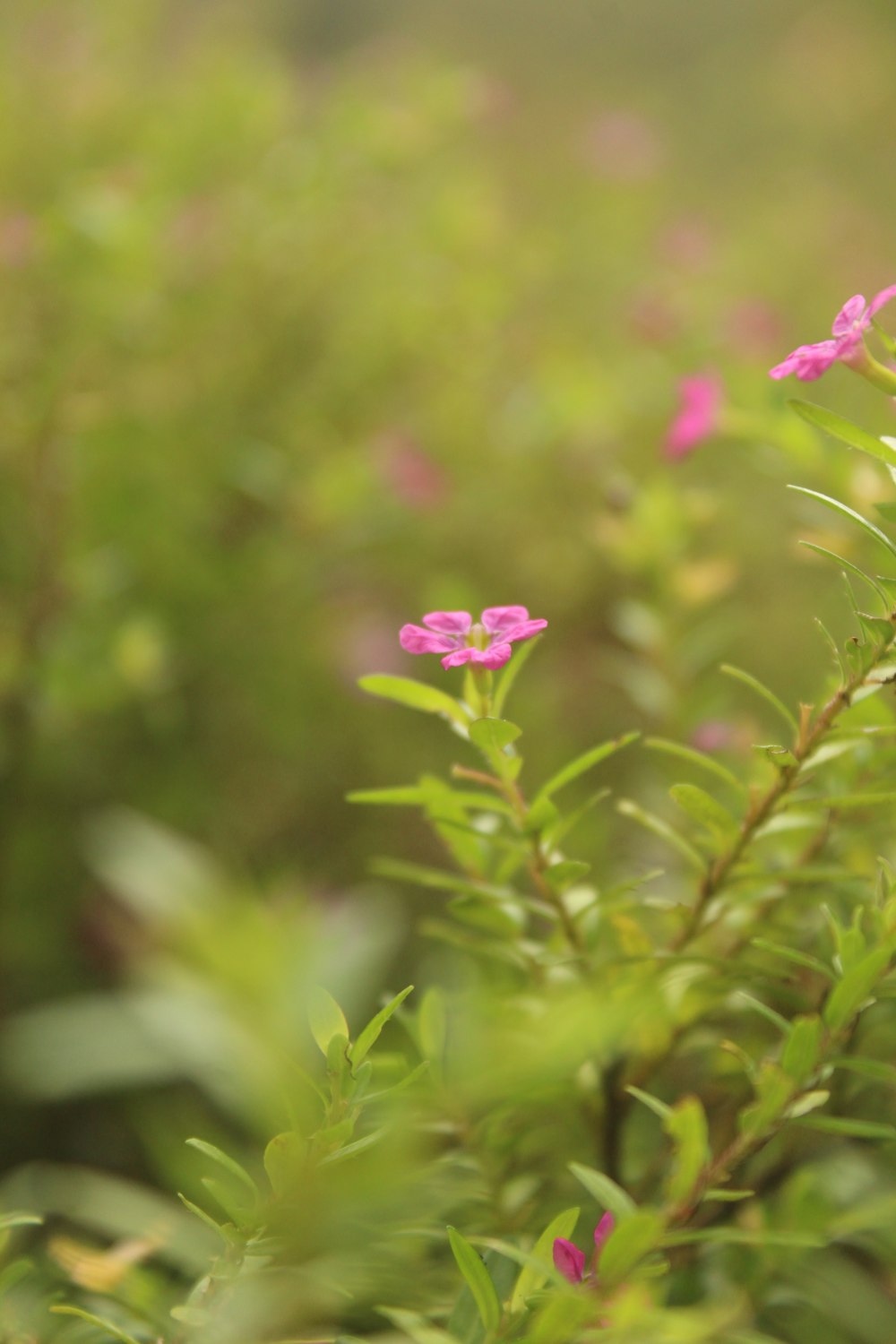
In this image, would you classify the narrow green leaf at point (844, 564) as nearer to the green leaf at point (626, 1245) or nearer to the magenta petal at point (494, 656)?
the magenta petal at point (494, 656)

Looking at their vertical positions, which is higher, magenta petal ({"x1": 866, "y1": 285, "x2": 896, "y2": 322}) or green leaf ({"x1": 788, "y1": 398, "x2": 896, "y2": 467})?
magenta petal ({"x1": 866, "y1": 285, "x2": 896, "y2": 322})

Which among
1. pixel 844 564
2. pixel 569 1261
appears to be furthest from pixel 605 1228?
pixel 844 564

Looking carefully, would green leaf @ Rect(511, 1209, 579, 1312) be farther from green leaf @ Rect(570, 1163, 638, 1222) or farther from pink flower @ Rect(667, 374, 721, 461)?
pink flower @ Rect(667, 374, 721, 461)

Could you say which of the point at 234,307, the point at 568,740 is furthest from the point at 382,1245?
the point at 234,307

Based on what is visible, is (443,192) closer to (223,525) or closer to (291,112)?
(291,112)

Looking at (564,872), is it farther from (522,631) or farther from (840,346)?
(840,346)

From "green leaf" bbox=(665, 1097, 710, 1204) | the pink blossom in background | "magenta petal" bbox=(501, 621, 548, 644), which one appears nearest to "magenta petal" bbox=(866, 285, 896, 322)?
"magenta petal" bbox=(501, 621, 548, 644)
